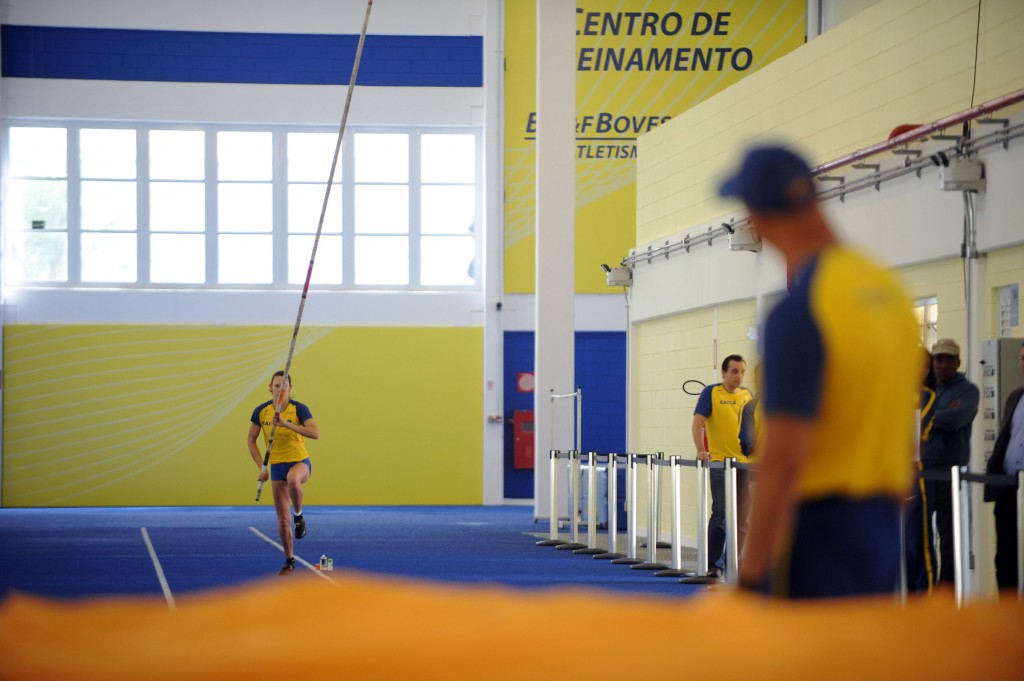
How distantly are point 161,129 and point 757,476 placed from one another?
23.8 metres

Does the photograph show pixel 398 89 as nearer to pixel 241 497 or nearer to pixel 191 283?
pixel 191 283

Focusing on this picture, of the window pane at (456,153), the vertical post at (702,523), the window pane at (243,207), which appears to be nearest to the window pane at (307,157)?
the window pane at (243,207)

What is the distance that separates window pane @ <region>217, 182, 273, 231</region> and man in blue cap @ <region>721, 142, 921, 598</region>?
23.2m

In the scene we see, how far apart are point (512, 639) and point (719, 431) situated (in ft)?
33.7

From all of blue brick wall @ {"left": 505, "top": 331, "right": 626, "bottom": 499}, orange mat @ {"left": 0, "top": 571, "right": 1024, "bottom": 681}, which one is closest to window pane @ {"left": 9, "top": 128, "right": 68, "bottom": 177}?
blue brick wall @ {"left": 505, "top": 331, "right": 626, "bottom": 499}

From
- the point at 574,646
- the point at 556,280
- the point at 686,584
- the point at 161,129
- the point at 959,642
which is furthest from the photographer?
the point at 161,129

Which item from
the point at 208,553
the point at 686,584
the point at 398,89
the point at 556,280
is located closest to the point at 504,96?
the point at 398,89

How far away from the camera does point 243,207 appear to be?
2566cm

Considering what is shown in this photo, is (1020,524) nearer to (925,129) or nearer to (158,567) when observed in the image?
(925,129)

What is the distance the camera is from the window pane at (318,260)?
25.8 metres

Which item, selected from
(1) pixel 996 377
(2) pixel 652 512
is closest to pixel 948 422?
(1) pixel 996 377

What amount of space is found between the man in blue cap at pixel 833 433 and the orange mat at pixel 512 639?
0.10 m

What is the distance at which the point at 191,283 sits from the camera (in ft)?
83.9

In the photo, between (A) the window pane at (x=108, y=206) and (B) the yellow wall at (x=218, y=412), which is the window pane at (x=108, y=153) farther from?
(B) the yellow wall at (x=218, y=412)
